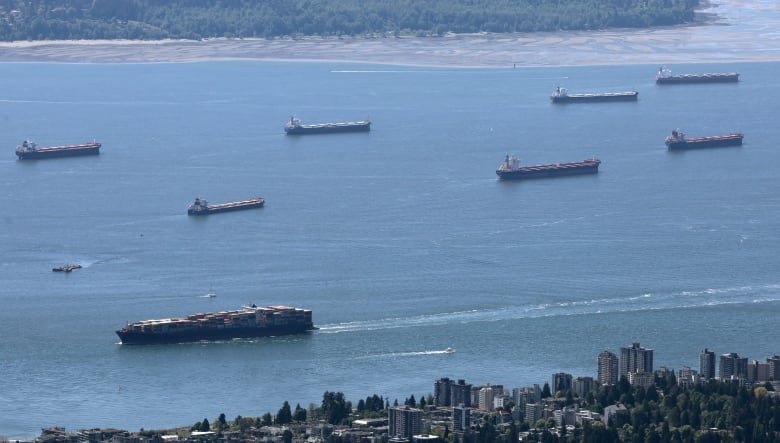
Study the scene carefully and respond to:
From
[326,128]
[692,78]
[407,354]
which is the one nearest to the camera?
[407,354]

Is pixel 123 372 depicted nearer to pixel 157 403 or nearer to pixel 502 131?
pixel 157 403

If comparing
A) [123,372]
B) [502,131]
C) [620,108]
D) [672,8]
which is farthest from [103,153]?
[672,8]

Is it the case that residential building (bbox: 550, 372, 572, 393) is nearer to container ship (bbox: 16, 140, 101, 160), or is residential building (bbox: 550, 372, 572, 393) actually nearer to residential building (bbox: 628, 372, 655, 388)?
residential building (bbox: 628, 372, 655, 388)

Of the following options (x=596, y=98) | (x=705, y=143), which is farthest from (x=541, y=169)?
(x=596, y=98)

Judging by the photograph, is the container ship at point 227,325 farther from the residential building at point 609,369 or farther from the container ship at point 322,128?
the container ship at point 322,128

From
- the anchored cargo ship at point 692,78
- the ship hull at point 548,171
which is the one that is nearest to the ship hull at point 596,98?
the anchored cargo ship at point 692,78

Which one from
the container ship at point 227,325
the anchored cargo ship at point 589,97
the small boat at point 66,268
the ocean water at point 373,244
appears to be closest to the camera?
the ocean water at point 373,244

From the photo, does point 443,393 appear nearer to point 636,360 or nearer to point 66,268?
point 636,360

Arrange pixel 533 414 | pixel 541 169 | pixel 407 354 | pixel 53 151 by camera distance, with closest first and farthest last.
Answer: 1. pixel 533 414
2. pixel 407 354
3. pixel 541 169
4. pixel 53 151
